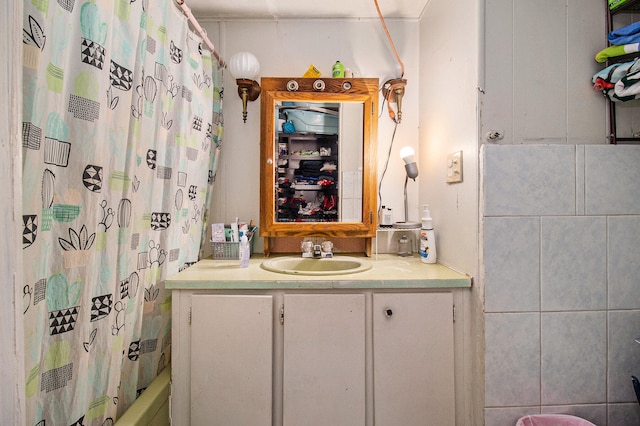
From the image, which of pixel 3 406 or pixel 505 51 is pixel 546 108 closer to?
pixel 505 51

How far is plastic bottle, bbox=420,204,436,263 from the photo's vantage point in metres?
1.35

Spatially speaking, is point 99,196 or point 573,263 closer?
point 99,196

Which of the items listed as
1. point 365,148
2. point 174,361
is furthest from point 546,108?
point 174,361

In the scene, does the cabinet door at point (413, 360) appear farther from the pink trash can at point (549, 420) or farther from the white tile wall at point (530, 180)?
the white tile wall at point (530, 180)

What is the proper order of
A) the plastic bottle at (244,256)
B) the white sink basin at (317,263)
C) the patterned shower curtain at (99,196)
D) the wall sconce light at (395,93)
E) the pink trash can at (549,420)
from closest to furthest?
the patterned shower curtain at (99,196), the pink trash can at (549,420), the plastic bottle at (244,256), the white sink basin at (317,263), the wall sconce light at (395,93)

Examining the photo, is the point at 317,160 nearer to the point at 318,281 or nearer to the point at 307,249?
the point at 307,249

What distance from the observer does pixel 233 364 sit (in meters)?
1.08

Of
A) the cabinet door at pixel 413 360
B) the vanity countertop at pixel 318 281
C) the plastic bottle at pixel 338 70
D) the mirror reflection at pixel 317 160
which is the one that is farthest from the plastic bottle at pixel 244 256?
the plastic bottle at pixel 338 70

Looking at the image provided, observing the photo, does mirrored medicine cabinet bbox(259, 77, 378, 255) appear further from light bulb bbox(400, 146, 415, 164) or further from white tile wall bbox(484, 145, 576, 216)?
white tile wall bbox(484, 145, 576, 216)

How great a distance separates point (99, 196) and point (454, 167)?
1.23 meters

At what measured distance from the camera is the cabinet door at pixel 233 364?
3.54 feet

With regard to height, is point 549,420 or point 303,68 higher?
point 303,68

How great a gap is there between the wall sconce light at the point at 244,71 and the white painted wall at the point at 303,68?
93 mm

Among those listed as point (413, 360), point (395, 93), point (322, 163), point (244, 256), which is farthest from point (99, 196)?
point (395, 93)
